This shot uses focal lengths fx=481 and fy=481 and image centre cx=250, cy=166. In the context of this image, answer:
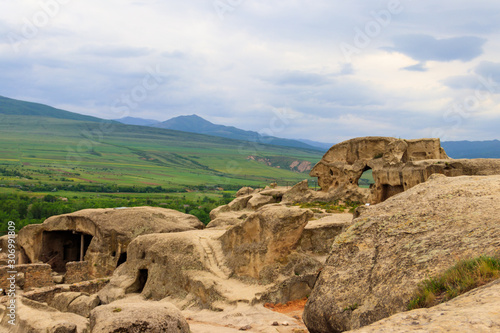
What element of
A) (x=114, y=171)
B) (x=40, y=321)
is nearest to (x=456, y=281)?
(x=40, y=321)

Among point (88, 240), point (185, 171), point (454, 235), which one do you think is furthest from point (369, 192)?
point (185, 171)

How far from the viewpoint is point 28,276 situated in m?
26.7

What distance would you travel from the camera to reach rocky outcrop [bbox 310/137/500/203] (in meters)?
24.1

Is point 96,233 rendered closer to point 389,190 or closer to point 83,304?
point 83,304

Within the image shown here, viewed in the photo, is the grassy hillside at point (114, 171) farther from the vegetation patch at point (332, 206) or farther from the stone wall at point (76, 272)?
the stone wall at point (76, 272)

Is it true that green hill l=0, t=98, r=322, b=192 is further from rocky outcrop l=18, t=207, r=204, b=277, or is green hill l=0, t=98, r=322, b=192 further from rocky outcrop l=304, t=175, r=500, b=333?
rocky outcrop l=304, t=175, r=500, b=333

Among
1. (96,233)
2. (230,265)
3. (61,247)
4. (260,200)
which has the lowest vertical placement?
(61,247)

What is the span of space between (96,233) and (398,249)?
993 inches

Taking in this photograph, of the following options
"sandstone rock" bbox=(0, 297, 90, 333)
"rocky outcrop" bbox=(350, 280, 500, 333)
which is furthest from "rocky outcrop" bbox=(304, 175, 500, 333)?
"sandstone rock" bbox=(0, 297, 90, 333)

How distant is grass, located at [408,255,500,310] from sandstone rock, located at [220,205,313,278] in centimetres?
1195

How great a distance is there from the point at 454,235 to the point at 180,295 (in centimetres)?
1471

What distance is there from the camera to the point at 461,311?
657 centimetres

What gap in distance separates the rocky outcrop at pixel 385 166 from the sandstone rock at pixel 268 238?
28.0ft

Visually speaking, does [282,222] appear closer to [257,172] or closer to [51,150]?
[257,172]
